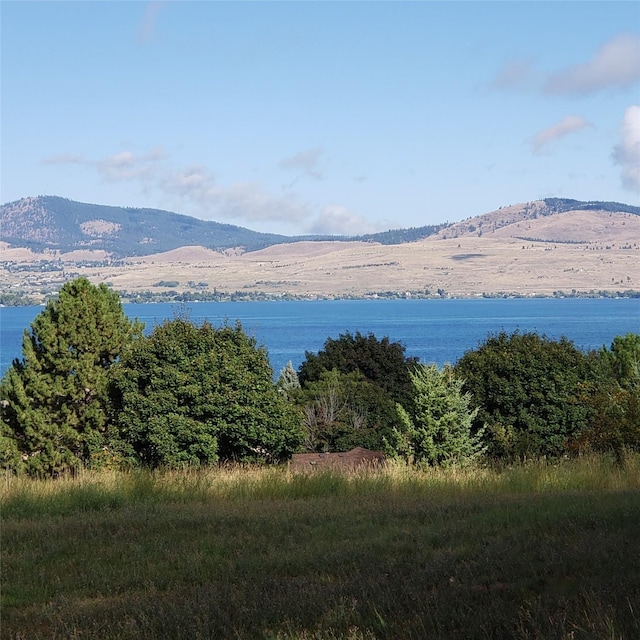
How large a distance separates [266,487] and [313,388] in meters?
40.4

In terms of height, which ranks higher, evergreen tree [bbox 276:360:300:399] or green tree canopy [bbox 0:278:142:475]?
green tree canopy [bbox 0:278:142:475]

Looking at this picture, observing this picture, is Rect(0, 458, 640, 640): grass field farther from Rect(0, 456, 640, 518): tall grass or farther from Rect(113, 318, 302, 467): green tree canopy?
Rect(113, 318, 302, 467): green tree canopy

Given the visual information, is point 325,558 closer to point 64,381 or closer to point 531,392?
point 64,381

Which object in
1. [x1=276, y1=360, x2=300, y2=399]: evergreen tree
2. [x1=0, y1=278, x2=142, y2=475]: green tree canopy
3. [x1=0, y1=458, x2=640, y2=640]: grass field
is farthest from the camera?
[x1=276, y1=360, x2=300, y2=399]: evergreen tree

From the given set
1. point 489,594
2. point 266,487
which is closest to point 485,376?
point 266,487

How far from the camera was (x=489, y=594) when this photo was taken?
21.1 ft

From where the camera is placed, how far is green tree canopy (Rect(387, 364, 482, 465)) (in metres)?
28.5

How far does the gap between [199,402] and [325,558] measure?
60.6 feet

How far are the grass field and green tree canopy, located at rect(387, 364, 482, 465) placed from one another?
46.9 ft

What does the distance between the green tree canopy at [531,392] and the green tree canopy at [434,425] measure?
5.54 metres

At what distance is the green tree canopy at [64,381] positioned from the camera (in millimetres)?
29078

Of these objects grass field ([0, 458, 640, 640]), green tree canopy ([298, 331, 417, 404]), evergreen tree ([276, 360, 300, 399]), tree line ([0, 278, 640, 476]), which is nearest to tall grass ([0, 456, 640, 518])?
grass field ([0, 458, 640, 640])

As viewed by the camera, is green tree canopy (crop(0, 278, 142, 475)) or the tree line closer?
the tree line

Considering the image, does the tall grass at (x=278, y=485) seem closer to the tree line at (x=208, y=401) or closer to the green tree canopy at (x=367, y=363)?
the tree line at (x=208, y=401)
